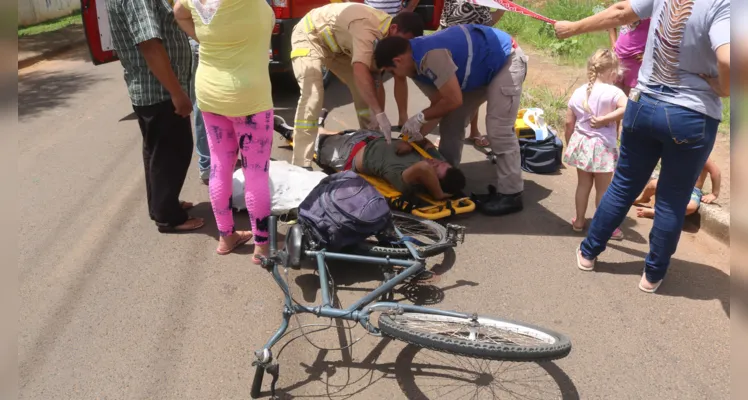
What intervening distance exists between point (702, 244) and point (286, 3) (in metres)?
4.78

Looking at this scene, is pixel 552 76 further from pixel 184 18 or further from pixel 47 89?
pixel 47 89

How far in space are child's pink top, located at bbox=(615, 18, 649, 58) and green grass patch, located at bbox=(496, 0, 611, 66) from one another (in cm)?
368

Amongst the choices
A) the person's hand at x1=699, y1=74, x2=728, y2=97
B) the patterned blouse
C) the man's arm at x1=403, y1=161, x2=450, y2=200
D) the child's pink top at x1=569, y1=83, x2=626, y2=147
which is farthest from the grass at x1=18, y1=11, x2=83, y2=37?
the person's hand at x1=699, y1=74, x2=728, y2=97

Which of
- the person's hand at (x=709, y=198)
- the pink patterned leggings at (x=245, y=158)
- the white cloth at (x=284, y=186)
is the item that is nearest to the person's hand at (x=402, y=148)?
the white cloth at (x=284, y=186)

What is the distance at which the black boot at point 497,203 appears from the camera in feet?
15.6

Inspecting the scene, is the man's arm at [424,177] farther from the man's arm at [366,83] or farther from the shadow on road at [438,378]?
the shadow on road at [438,378]

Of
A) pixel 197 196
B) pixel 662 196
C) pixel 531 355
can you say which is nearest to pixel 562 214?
pixel 662 196

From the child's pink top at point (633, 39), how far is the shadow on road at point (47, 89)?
651cm

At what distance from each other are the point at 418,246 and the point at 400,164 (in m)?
1.17

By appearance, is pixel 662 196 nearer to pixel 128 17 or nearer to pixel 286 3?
pixel 128 17

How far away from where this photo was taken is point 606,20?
355 centimetres

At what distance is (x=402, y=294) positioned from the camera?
368cm

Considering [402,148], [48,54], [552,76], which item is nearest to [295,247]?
[402,148]

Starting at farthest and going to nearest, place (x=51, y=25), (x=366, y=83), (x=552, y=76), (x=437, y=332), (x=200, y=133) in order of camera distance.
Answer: (x=51, y=25) → (x=552, y=76) → (x=200, y=133) → (x=366, y=83) → (x=437, y=332)
